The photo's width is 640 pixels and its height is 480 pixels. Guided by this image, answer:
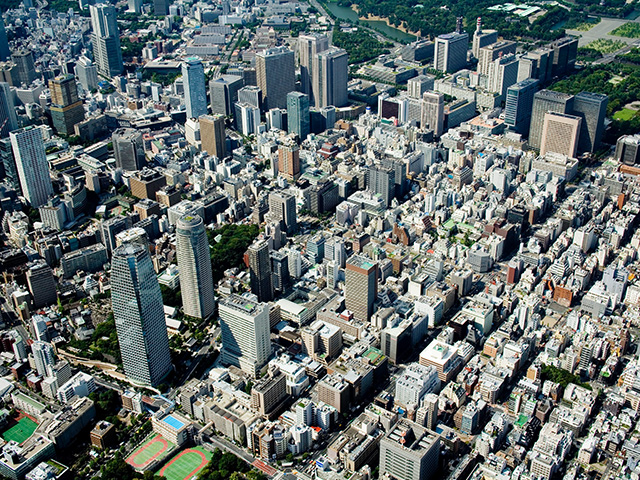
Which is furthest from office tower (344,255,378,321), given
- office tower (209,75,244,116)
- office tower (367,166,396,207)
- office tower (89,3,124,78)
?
office tower (89,3,124,78)

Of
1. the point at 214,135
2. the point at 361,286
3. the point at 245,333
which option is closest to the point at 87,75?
the point at 214,135

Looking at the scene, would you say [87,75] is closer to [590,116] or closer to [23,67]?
[23,67]

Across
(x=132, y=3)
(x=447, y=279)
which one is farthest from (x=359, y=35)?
(x=447, y=279)

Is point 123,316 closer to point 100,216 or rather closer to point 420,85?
point 100,216

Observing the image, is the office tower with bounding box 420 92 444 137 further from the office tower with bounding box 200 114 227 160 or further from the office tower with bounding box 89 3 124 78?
the office tower with bounding box 89 3 124 78

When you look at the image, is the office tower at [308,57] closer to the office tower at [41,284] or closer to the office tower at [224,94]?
the office tower at [224,94]

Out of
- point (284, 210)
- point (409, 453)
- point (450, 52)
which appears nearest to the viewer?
point (409, 453)

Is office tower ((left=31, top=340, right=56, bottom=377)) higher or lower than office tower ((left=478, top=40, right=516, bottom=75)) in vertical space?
lower
